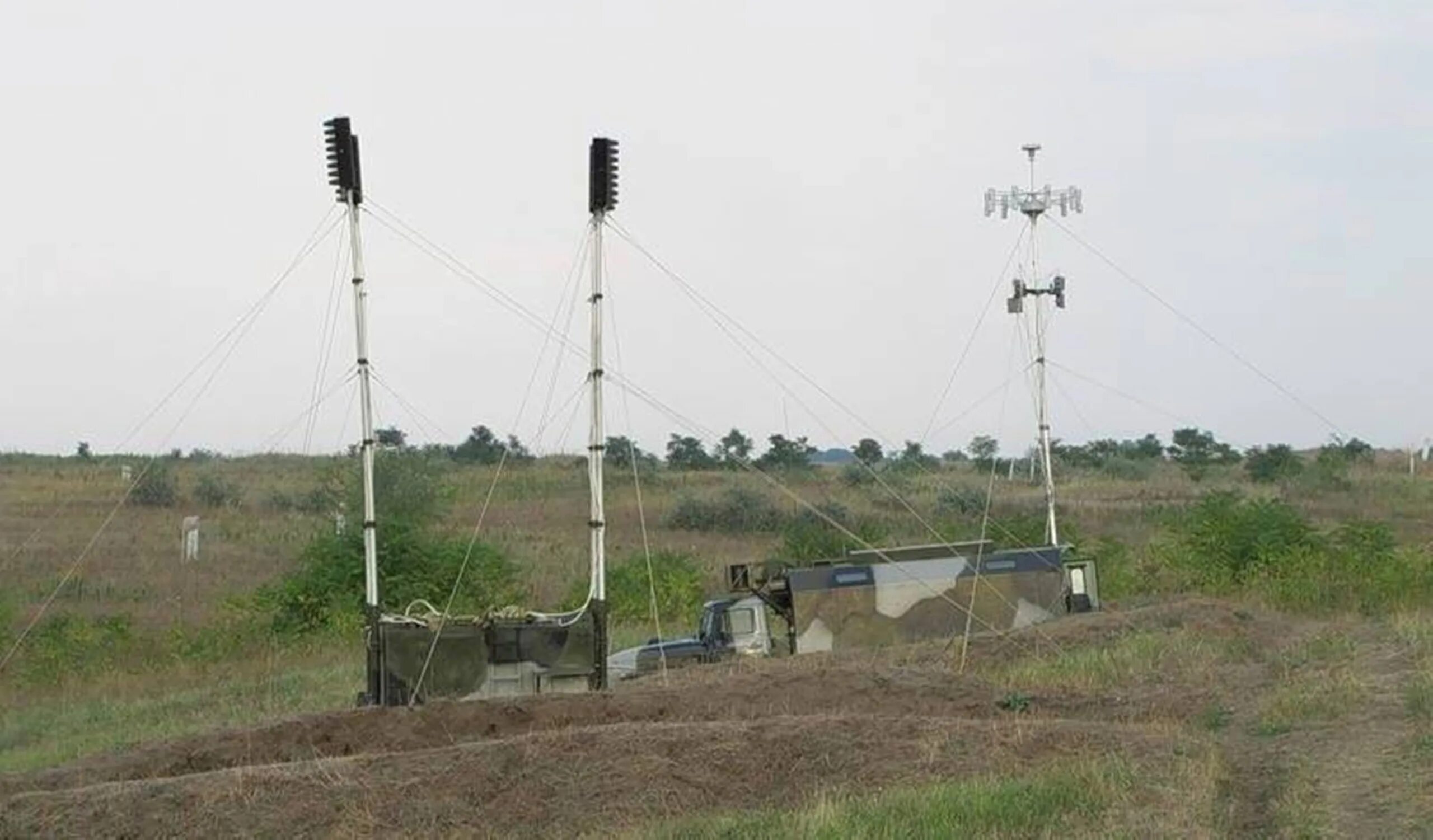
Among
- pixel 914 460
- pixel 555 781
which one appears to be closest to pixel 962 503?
pixel 914 460

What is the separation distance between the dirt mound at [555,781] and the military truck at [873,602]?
36.0 ft

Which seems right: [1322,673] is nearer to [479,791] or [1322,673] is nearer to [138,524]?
[479,791]

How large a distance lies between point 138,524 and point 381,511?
2606 centimetres

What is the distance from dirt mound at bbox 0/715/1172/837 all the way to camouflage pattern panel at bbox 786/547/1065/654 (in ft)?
38.2

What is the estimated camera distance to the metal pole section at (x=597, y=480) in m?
20.5

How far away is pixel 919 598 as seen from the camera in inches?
1072

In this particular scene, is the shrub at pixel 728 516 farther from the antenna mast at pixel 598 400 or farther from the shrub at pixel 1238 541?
the antenna mast at pixel 598 400

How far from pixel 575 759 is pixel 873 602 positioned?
1349 cm

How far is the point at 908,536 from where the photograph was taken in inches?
2087

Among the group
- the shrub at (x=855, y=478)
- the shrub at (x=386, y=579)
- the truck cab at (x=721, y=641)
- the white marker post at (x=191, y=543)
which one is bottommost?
the truck cab at (x=721, y=641)

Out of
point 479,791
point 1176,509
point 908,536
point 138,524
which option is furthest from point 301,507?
point 479,791

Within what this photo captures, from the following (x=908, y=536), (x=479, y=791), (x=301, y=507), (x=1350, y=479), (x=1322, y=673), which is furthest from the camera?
(x=301, y=507)

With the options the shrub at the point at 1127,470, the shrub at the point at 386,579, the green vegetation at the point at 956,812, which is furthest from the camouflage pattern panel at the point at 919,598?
the shrub at the point at 1127,470

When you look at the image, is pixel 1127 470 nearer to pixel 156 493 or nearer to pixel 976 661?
pixel 156 493
